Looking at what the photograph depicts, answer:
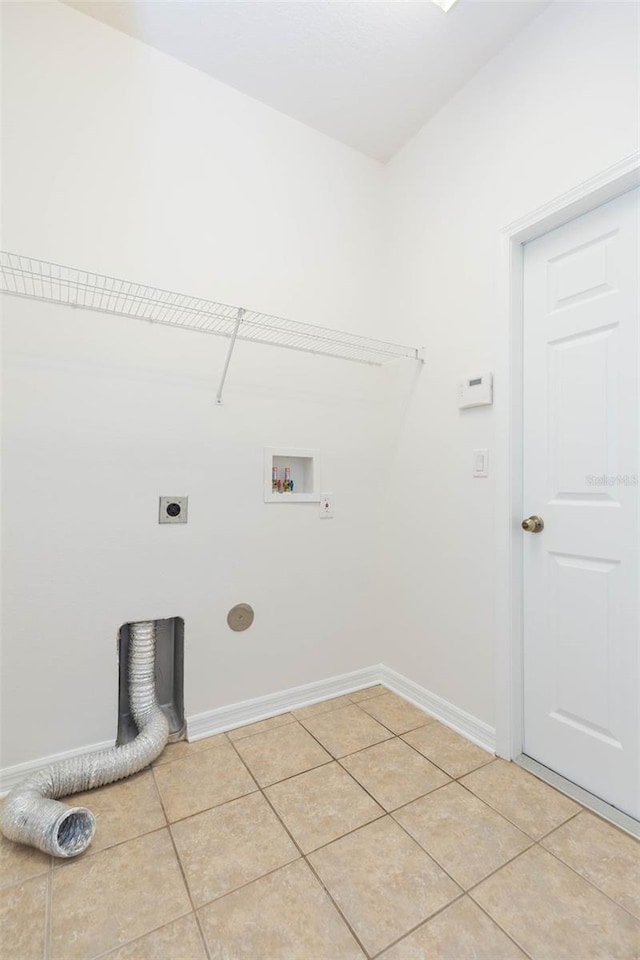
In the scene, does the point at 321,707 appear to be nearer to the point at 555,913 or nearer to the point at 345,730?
the point at 345,730

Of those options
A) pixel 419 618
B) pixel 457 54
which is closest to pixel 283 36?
pixel 457 54

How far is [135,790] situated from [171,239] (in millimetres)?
2136

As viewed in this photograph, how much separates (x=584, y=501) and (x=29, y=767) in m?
2.22

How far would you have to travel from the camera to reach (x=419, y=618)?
2.16m

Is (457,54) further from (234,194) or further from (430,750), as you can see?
(430,750)

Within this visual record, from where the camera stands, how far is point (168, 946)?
100 centimetres

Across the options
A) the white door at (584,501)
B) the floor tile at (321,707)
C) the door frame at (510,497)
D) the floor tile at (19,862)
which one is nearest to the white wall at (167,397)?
the floor tile at (321,707)

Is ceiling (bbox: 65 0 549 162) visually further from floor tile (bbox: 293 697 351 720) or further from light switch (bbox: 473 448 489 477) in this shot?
floor tile (bbox: 293 697 351 720)

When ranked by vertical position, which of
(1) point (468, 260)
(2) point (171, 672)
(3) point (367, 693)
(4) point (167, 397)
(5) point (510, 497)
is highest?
(1) point (468, 260)

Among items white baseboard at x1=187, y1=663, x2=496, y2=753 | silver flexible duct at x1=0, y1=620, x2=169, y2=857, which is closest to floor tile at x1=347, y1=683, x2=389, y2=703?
white baseboard at x1=187, y1=663, x2=496, y2=753

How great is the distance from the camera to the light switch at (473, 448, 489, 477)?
5.99 feet

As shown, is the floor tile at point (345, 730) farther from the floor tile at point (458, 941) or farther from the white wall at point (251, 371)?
the floor tile at point (458, 941)

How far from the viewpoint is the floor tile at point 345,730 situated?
71.2 inches

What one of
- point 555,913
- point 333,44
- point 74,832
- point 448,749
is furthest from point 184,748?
point 333,44
